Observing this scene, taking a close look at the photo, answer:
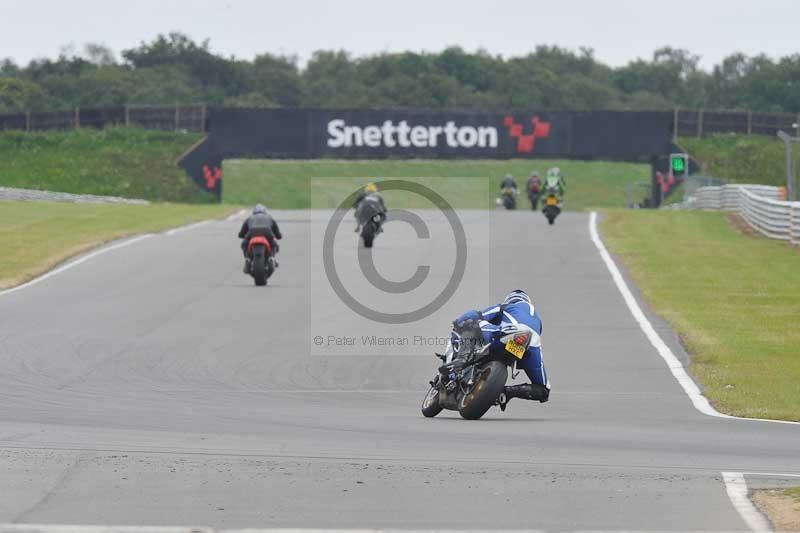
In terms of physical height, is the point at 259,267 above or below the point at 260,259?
below

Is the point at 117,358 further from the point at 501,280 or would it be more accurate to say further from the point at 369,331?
the point at 501,280

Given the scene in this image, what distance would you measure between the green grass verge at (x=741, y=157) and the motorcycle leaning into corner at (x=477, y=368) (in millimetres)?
50876

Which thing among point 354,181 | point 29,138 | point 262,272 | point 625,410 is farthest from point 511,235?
point 354,181

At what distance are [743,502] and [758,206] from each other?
32.3 m

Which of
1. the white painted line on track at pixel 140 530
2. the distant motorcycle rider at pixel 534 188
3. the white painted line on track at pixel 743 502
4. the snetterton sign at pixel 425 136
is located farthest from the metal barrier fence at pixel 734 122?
the white painted line on track at pixel 140 530

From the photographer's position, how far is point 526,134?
61.7 m

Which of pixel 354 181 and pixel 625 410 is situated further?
pixel 354 181

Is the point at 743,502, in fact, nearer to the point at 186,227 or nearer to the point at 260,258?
the point at 260,258

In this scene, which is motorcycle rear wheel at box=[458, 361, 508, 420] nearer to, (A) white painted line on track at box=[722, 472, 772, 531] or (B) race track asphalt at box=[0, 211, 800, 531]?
(B) race track asphalt at box=[0, 211, 800, 531]

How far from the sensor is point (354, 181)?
85.9m

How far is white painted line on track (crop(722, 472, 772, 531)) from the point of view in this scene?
30.1 ft

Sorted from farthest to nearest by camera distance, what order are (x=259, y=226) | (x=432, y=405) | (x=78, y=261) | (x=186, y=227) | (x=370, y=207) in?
(x=186, y=227) → (x=370, y=207) → (x=78, y=261) → (x=259, y=226) → (x=432, y=405)

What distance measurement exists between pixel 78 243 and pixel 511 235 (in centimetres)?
1044

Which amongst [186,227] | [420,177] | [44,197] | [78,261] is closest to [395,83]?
[420,177]
